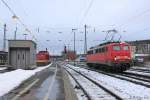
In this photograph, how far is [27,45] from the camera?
44.5 metres

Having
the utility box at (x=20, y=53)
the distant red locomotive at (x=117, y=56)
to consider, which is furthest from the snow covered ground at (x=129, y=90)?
the utility box at (x=20, y=53)

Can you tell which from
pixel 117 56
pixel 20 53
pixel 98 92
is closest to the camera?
pixel 98 92

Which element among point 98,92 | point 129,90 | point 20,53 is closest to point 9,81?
point 98,92

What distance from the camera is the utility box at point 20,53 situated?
1731 inches

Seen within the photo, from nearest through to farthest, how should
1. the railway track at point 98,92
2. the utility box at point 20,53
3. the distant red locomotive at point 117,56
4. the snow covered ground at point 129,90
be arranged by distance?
the railway track at point 98,92, the snow covered ground at point 129,90, the distant red locomotive at point 117,56, the utility box at point 20,53

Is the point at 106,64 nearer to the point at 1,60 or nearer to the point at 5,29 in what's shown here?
the point at 1,60

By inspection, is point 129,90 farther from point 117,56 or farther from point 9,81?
point 117,56

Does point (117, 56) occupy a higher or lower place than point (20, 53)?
lower

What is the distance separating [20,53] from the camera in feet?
147

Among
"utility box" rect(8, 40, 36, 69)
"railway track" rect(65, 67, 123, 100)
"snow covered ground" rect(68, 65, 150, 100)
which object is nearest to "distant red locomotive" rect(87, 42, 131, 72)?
"utility box" rect(8, 40, 36, 69)

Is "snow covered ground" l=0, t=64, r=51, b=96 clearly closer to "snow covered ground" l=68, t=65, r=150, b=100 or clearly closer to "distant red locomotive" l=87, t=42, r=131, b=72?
"snow covered ground" l=68, t=65, r=150, b=100

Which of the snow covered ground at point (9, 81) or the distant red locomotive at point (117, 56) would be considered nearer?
the snow covered ground at point (9, 81)

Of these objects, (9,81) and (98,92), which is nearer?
(98,92)

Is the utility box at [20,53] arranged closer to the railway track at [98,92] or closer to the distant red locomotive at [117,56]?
the distant red locomotive at [117,56]
